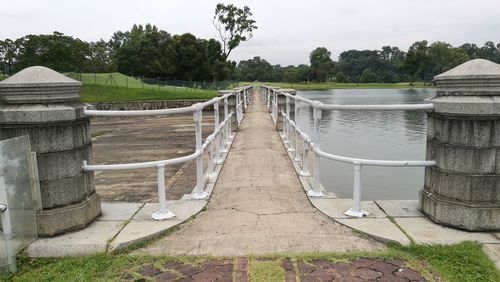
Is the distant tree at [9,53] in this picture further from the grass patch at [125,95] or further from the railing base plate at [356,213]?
the railing base plate at [356,213]

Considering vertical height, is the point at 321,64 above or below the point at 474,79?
above

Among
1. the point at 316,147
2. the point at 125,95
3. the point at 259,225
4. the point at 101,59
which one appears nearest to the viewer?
the point at 259,225

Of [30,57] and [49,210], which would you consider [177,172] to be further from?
[30,57]

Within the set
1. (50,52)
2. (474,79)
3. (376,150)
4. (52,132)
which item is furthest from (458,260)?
(50,52)

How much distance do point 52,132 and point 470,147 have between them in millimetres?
3835

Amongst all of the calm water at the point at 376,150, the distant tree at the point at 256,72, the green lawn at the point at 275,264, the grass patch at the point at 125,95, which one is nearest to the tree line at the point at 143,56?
the grass patch at the point at 125,95

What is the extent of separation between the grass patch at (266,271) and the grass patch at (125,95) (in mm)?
30678

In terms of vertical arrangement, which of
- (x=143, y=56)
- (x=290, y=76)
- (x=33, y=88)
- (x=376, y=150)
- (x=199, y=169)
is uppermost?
(x=143, y=56)

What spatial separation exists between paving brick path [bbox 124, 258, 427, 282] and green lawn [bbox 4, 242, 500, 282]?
0.06m

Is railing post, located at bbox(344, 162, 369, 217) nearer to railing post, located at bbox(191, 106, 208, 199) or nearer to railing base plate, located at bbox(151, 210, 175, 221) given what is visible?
railing post, located at bbox(191, 106, 208, 199)

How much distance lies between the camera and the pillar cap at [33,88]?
3.82m

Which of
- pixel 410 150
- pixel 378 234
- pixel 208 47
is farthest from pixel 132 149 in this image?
pixel 208 47

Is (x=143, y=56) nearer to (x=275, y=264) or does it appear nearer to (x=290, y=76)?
(x=275, y=264)

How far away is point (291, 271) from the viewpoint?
331 cm
